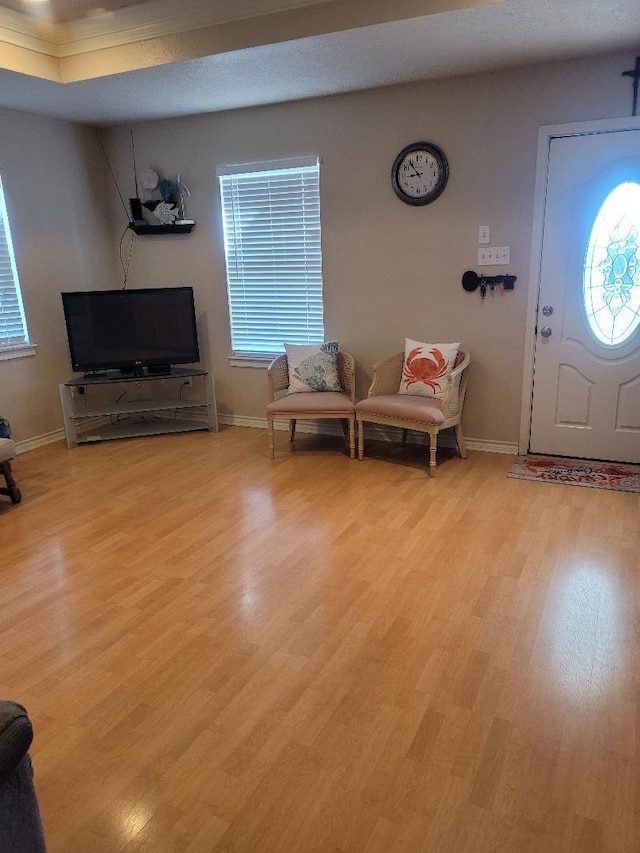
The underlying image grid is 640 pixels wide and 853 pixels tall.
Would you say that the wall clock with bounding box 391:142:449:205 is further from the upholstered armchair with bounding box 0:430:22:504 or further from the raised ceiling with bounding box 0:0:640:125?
the upholstered armchair with bounding box 0:430:22:504

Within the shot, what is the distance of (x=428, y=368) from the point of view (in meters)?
4.20

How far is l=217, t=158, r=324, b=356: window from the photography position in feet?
15.3

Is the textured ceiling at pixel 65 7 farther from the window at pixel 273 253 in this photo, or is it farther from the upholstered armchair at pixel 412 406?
the upholstered armchair at pixel 412 406

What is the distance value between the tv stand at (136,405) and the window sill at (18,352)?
0.38m

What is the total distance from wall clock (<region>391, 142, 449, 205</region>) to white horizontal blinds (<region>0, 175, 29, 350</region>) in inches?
115

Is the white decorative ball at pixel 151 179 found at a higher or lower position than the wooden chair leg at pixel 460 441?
higher

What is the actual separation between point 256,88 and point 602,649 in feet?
12.6

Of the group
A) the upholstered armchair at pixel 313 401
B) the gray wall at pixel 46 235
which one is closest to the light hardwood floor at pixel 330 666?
the upholstered armchair at pixel 313 401

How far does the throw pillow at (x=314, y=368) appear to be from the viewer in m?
4.56

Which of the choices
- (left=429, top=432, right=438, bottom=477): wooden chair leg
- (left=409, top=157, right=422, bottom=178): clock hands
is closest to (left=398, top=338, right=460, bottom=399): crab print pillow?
(left=429, top=432, right=438, bottom=477): wooden chair leg

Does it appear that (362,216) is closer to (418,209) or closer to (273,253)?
(418,209)

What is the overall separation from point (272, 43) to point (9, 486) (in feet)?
9.76

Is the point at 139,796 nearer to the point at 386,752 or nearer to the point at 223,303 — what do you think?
the point at 386,752

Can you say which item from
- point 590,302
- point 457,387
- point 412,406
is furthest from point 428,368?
point 590,302
